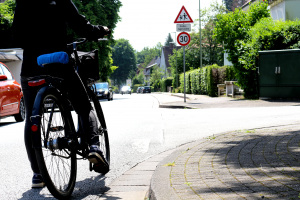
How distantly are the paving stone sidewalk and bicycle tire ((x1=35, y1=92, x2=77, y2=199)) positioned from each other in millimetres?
742

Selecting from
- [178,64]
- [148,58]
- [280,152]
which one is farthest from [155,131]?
[148,58]

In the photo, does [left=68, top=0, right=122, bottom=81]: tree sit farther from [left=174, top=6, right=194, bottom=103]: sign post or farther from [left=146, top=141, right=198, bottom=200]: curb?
[left=146, top=141, right=198, bottom=200]: curb

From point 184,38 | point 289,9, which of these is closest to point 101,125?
point 184,38

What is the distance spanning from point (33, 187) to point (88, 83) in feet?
3.79

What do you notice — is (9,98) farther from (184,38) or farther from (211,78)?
(211,78)

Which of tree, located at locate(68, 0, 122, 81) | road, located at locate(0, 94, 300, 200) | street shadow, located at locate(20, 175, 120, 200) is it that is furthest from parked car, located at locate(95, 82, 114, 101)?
street shadow, located at locate(20, 175, 120, 200)

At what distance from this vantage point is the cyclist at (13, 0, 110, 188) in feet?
12.2

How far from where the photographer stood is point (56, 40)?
379 centimetres

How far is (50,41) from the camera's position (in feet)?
12.3

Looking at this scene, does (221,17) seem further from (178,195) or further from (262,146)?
(178,195)

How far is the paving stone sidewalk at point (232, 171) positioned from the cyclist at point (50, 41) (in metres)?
0.79

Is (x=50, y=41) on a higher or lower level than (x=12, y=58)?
lower

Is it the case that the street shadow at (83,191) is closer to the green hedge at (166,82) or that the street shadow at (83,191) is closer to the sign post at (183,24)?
the sign post at (183,24)

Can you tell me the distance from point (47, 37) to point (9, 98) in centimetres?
784
